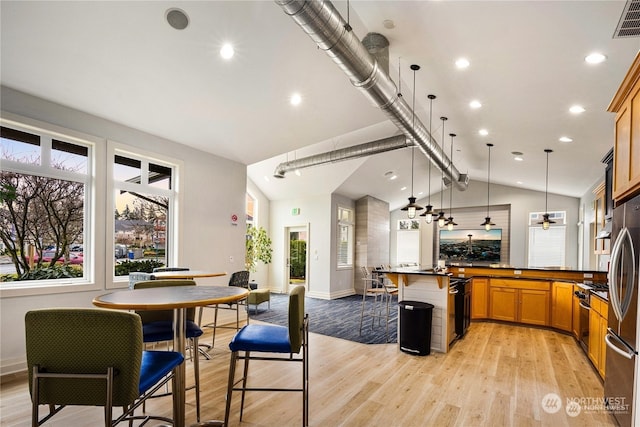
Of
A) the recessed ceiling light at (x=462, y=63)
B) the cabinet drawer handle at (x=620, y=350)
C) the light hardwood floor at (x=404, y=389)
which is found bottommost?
the light hardwood floor at (x=404, y=389)

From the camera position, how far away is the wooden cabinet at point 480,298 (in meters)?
6.14

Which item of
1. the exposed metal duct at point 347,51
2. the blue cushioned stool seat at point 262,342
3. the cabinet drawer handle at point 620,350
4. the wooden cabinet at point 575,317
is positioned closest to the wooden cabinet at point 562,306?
the wooden cabinet at point 575,317

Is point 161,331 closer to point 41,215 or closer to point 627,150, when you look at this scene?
point 41,215

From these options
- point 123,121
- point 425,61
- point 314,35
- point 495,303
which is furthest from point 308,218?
point 314,35

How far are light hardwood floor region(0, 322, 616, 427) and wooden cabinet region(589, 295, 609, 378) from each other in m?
0.19

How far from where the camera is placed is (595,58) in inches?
113

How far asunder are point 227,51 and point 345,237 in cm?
714

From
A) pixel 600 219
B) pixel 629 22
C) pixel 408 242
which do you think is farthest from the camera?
pixel 408 242

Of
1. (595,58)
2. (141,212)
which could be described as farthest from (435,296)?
(141,212)

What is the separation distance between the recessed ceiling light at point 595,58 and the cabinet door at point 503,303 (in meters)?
4.13

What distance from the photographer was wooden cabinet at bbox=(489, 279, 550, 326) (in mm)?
5637

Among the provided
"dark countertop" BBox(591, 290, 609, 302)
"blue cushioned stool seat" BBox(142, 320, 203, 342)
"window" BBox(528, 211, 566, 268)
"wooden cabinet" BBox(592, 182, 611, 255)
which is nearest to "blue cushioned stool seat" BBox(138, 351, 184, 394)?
"blue cushioned stool seat" BBox(142, 320, 203, 342)

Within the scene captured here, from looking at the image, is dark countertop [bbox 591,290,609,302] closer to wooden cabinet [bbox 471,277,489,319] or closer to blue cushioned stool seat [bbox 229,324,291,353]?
wooden cabinet [bbox 471,277,489,319]

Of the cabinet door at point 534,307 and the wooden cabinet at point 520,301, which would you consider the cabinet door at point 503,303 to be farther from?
the cabinet door at point 534,307
